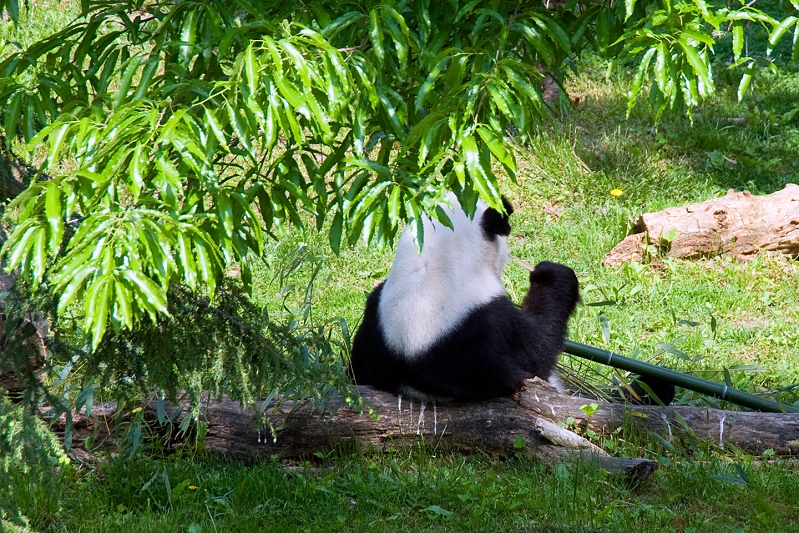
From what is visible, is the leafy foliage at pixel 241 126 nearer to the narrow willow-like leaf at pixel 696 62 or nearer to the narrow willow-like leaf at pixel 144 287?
the narrow willow-like leaf at pixel 144 287

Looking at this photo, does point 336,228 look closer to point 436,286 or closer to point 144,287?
point 144,287

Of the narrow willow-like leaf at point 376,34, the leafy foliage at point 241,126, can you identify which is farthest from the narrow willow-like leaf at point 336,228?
the narrow willow-like leaf at point 376,34

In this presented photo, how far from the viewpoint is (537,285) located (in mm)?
4398

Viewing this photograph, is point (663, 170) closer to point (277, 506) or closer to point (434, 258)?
point (434, 258)

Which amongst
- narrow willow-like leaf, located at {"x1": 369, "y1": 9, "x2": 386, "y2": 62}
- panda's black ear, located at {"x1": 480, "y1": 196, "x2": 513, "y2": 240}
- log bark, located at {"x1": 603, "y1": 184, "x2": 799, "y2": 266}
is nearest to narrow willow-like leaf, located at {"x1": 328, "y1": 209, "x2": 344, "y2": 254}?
narrow willow-like leaf, located at {"x1": 369, "y1": 9, "x2": 386, "y2": 62}

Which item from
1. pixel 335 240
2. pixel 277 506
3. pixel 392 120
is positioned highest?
pixel 392 120

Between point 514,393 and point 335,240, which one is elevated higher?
point 335,240

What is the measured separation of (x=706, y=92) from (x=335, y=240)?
107cm

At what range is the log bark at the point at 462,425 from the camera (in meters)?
3.86

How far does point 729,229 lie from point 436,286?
3511 mm

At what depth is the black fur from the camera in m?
3.88

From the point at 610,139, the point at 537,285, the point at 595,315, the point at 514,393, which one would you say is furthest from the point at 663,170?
the point at 514,393

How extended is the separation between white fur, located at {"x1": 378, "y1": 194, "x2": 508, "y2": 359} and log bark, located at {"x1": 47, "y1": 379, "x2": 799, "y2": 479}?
1.14ft

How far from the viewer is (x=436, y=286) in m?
3.91
